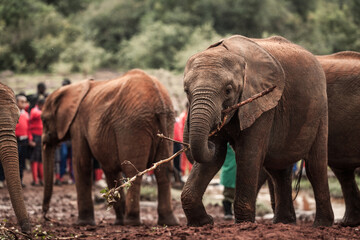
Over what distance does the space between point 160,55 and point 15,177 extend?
2843cm

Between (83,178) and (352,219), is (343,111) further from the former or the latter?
(83,178)

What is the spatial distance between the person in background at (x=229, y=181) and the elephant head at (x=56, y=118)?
9.13 ft

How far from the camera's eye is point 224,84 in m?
6.41

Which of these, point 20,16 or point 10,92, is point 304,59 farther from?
point 20,16

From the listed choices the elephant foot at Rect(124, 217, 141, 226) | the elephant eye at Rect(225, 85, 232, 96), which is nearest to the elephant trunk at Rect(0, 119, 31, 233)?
the elephant eye at Rect(225, 85, 232, 96)

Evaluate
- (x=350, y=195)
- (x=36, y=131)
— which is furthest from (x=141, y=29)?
(x=350, y=195)

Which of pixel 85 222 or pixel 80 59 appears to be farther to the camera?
pixel 80 59

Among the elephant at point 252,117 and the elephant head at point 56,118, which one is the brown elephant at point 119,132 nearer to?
the elephant head at point 56,118

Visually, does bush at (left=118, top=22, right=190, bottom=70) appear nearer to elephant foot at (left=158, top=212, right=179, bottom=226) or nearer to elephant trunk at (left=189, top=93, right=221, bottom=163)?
elephant foot at (left=158, top=212, right=179, bottom=226)

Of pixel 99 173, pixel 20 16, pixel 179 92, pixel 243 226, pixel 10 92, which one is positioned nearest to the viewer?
pixel 243 226

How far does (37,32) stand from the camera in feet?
116

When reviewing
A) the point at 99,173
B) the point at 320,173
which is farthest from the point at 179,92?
the point at 320,173

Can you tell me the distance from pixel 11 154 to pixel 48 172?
4008mm

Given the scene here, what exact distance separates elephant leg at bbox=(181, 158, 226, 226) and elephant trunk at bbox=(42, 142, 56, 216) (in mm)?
4094
